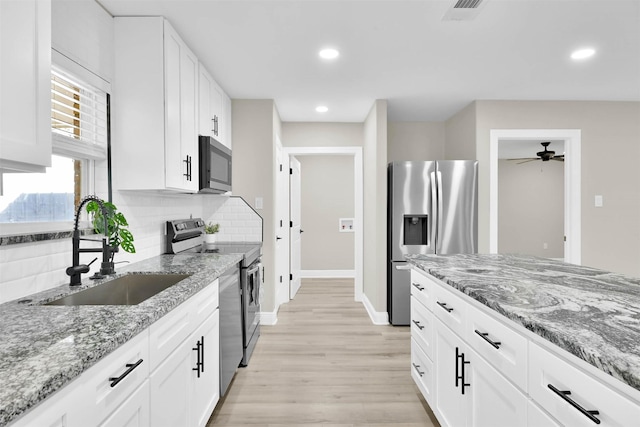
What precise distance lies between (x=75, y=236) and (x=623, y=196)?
507 centimetres

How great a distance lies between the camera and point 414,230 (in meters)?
3.91

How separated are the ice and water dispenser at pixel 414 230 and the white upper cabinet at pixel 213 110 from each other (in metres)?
2.11

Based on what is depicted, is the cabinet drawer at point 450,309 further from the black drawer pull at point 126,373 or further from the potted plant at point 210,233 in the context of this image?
the potted plant at point 210,233

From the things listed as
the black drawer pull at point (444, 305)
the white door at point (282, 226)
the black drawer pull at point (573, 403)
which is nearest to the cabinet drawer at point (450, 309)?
the black drawer pull at point (444, 305)

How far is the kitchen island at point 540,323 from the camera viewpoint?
0.82 meters

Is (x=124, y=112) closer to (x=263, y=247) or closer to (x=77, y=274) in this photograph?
(x=77, y=274)

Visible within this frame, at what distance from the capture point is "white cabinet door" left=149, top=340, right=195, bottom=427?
127 centimetres

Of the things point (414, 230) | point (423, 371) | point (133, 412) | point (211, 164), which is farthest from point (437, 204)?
point (133, 412)

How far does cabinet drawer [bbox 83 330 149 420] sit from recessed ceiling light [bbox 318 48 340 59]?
2298 mm

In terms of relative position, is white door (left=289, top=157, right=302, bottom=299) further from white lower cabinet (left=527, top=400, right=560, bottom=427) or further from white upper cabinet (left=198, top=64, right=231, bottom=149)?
white lower cabinet (left=527, top=400, right=560, bottom=427)

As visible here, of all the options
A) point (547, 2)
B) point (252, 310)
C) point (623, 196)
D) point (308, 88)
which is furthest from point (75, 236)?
point (623, 196)

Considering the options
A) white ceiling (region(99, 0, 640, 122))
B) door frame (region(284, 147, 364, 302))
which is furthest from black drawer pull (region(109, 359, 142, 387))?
door frame (region(284, 147, 364, 302))

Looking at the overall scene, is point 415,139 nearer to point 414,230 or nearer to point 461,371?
point 414,230

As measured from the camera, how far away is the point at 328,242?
6508 millimetres
